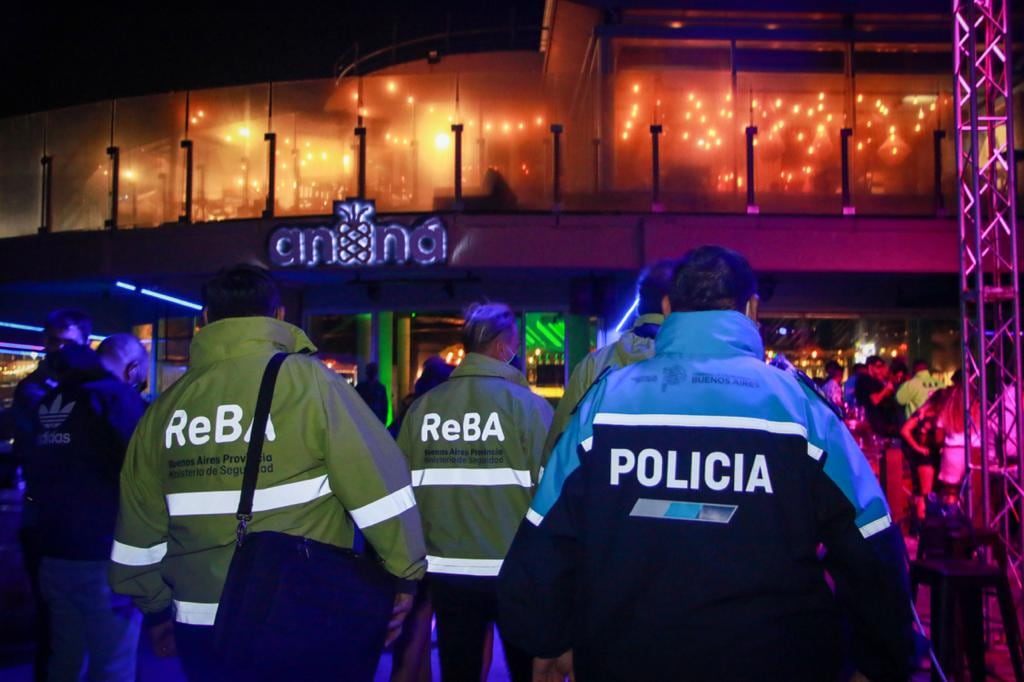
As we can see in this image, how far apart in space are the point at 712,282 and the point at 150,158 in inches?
558

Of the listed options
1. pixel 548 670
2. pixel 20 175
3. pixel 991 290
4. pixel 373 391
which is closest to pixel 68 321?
pixel 548 670

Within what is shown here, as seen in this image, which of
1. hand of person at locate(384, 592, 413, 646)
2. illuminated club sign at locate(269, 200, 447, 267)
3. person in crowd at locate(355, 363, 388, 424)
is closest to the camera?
hand of person at locate(384, 592, 413, 646)

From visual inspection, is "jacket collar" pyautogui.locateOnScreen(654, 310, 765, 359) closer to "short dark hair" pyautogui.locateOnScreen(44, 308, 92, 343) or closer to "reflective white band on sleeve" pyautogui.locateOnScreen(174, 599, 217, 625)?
"reflective white band on sleeve" pyautogui.locateOnScreen(174, 599, 217, 625)

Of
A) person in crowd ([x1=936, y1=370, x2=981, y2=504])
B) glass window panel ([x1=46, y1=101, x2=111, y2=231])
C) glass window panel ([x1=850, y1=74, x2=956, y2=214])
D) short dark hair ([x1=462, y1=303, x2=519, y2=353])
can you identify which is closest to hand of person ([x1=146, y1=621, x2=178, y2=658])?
short dark hair ([x1=462, y1=303, x2=519, y2=353])

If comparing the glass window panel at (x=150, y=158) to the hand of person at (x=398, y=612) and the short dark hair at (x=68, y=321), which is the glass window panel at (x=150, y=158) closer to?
the short dark hair at (x=68, y=321)

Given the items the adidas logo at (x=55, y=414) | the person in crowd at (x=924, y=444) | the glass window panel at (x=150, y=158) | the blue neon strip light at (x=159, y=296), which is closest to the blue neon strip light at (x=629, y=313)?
the adidas logo at (x=55, y=414)

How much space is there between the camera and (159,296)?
14656 millimetres

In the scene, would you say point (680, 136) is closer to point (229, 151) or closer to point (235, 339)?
point (229, 151)

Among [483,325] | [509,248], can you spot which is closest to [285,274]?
[509,248]

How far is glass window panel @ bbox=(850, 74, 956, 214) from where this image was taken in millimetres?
12859

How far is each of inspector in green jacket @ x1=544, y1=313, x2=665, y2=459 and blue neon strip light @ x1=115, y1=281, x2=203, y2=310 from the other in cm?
1154

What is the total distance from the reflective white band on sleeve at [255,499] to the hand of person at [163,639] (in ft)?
1.64

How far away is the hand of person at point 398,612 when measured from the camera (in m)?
2.76

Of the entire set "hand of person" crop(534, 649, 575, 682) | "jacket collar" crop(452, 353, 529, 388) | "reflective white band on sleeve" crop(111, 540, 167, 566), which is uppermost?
"jacket collar" crop(452, 353, 529, 388)
